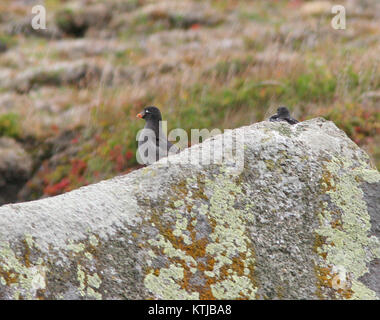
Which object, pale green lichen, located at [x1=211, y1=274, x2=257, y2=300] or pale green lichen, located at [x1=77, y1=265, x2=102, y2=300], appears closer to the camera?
pale green lichen, located at [x1=77, y1=265, x2=102, y2=300]

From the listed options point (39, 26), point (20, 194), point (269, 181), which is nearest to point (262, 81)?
point (20, 194)

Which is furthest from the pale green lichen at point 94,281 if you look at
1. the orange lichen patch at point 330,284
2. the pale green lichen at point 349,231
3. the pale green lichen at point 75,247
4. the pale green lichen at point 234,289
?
the pale green lichen at point 349,231

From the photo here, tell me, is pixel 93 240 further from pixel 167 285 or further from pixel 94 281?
pixel 167 285

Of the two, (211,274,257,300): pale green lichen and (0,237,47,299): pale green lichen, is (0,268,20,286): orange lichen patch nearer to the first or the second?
(0,237,47,299): pale green lichen

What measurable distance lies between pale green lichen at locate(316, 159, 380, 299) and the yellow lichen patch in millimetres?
590

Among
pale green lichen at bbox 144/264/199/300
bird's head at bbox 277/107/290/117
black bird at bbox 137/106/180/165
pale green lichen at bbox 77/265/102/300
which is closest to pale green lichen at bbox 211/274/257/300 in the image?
pale green lichen at bbox 144/264/199/300

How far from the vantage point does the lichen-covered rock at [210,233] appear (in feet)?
11.1

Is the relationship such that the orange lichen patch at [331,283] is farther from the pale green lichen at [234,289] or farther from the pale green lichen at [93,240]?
the pale green lichen at [93,240]

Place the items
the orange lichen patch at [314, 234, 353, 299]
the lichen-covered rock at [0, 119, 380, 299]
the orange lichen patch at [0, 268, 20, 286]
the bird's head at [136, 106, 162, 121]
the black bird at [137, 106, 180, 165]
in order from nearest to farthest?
the orange lichen patch at [0, 268, 20, 286], the lichen-covered rock at [0, 119, 380, 299], the orange lichen patch at [314, 234, 353, 299], the black bird at [137, 106, 180, 165], the bird's head at [136, 106, 162, 121]

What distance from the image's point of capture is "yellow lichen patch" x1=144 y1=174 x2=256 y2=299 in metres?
3.52

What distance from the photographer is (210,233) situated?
3.78 m

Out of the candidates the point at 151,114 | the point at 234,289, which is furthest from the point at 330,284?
the point at 151,114

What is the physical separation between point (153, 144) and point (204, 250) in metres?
4.07

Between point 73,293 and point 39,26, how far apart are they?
70.5 ft
